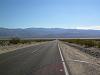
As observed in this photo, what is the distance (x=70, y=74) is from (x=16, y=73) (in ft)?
8.99

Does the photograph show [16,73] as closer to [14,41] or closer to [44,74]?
[44,74]

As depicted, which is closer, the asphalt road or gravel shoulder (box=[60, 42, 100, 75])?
the asphalt road

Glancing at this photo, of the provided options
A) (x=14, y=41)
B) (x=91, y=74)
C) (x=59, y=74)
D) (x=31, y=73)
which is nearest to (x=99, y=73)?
(x=91, y=74)

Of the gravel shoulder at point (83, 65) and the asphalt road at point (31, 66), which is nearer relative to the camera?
the asphalt road at point (31, 66)

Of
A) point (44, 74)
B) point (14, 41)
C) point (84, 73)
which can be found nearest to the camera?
point (44, 74)

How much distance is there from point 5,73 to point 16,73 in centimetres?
57

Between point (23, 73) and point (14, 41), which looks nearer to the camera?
point (23, 73)

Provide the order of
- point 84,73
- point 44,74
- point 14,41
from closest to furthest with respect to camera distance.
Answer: point 44,74 < point 84,73 < point 14,41

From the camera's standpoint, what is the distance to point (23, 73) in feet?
32.1

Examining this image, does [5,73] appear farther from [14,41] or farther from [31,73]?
[14,41]

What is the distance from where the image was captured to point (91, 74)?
10.0 m

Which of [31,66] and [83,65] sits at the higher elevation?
[31,66]

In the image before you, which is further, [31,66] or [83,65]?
[83,65]

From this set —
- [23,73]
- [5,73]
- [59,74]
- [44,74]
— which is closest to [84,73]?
[59,74]
